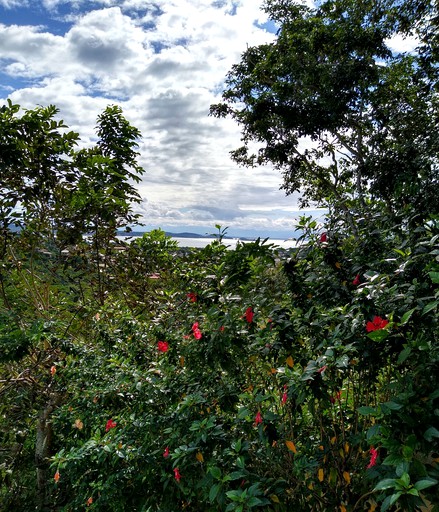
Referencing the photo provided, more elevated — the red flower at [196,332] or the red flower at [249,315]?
the red flower at [249,315]

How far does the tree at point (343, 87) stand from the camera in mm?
7168

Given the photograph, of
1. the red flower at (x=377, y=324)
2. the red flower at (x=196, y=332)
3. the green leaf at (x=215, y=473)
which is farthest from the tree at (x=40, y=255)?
the red flower at (x=377, y=324)

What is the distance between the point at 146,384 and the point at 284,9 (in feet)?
39.5

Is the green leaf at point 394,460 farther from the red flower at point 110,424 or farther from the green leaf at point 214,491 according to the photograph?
the red flower at point 110,424

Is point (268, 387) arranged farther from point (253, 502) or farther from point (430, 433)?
point (430, 433)

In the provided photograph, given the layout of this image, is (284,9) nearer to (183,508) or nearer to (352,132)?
(352,132)

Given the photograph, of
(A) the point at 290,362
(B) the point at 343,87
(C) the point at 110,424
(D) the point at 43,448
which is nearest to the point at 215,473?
(A) the point at 290,362

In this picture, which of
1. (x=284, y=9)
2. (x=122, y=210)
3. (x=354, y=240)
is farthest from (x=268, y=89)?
(x=354, y=240)

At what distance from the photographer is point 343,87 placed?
8.91 metres

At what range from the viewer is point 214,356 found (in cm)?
208

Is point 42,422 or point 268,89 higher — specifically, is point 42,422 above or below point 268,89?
below

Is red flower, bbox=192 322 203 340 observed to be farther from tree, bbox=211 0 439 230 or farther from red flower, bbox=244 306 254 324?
tree, bbox=211 0 439 230

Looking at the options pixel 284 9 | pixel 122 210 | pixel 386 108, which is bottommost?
pixel 122 210

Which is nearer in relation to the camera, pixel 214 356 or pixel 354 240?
pixel 214 356
